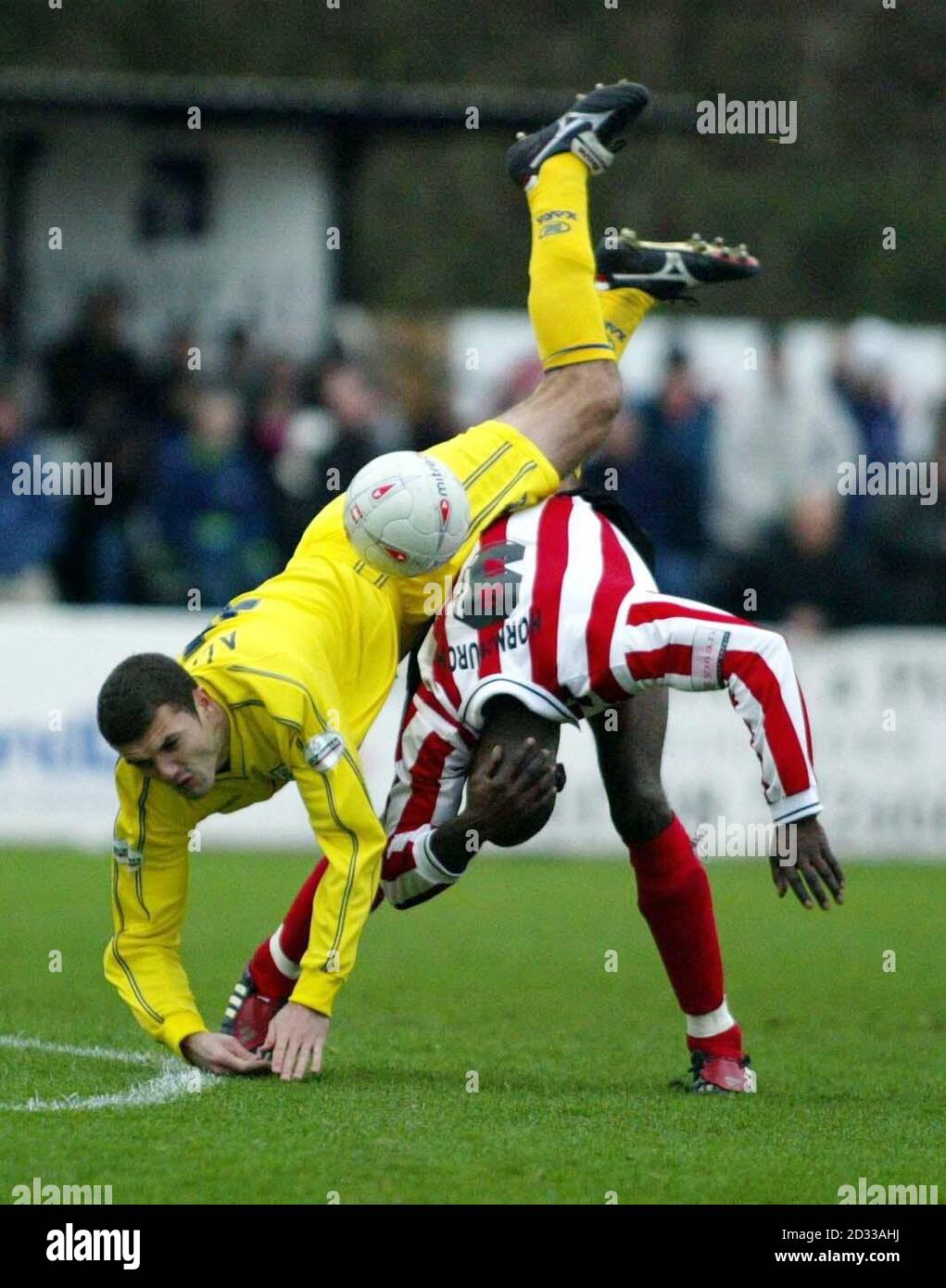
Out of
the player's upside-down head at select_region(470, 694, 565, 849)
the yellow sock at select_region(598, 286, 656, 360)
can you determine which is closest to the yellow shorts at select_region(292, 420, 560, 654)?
the player's upside-down head at select_region(470, 694, 565, 849)

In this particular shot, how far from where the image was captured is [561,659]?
6762 millimetres

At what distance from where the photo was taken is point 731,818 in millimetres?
14195

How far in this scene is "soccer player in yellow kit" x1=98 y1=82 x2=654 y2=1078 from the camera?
20.7 feet

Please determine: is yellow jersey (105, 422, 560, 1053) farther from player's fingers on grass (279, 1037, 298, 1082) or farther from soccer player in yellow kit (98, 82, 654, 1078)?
player's fingers on grass (279, 1037, 298, 1082)

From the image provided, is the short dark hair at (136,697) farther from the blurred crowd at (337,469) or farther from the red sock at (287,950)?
the blurred crowd at (337,469)

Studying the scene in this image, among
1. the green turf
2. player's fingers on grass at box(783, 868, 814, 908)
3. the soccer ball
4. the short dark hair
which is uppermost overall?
the soccer ball

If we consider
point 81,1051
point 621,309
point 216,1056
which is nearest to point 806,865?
point 216,1056

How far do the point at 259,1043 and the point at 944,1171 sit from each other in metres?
2.50

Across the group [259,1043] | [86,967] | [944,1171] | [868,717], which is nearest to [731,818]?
[868,717]

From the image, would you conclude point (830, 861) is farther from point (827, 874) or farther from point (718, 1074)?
point (718, 1074)

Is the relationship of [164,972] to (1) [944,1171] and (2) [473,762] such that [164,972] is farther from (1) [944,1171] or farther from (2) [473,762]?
(1) [944,1171]

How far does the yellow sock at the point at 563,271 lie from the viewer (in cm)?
792

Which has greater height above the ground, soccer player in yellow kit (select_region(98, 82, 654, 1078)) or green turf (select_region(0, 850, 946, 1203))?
soccer player in yellow kit (select_region(98, 82, 654, 1078))

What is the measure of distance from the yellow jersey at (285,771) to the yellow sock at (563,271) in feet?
3.22
